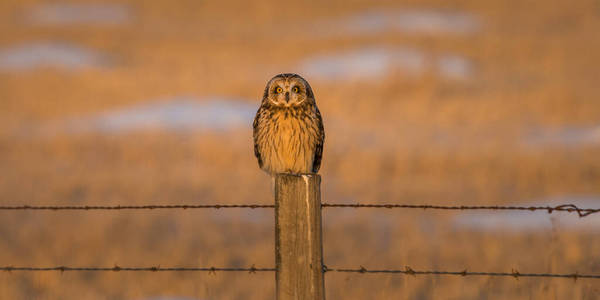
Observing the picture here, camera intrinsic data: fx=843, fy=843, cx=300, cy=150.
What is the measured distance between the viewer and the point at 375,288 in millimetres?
7578

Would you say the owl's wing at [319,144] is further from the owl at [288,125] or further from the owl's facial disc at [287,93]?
the owl's facial disc at [287,93]

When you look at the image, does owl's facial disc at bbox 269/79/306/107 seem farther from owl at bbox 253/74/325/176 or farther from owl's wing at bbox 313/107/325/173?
owl's wing at bbox 313/107/325/173

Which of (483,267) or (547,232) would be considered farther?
(483,267)


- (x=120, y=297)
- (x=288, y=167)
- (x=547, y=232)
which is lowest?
(x=120, y=297)

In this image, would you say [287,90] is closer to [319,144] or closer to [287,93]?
[287,93]

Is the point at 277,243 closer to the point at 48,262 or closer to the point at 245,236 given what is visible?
the point at 48,262

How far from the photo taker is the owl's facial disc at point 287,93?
7395 millimetres

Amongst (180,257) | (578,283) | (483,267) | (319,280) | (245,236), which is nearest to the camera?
(319,280)

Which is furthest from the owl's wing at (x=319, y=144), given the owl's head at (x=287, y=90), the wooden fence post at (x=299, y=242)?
the wooden fence post at (x=299, y=242)

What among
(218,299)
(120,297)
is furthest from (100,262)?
(218,299)

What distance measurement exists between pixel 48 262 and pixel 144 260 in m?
1.11

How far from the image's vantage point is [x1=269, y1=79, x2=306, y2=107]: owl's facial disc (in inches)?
291

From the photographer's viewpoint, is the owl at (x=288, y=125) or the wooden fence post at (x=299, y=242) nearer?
the wooden fence post at (x=299, y=242)

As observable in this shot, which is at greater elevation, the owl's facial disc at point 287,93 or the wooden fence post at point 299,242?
the owl's facial disc at point 287,93
